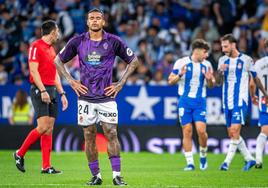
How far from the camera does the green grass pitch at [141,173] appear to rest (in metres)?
13.4

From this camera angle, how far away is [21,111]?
22.7m

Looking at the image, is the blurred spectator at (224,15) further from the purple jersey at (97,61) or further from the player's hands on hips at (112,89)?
the player's hands on hips at (112,89)

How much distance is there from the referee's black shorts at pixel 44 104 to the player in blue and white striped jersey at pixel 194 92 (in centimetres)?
240

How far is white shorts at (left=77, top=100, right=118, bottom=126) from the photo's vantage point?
42.0ft

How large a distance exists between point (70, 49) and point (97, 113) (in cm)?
102

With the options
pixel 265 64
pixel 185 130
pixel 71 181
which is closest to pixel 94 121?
pixel 71 181

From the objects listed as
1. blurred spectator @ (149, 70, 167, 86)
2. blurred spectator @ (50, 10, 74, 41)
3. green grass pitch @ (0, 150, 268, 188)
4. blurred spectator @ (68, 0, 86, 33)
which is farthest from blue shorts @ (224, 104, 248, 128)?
blurred spectator @ (68, 0, 86, 33)

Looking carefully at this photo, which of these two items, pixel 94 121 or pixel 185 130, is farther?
pixel 185 130

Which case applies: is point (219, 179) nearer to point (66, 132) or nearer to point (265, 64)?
point (265, 64)

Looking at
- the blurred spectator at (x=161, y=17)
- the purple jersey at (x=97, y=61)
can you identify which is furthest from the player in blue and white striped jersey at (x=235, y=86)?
the blurred spectator at (x=161, y=17)

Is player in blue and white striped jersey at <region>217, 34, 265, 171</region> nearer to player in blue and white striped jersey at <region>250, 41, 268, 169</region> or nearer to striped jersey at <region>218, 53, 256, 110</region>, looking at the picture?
striped jersey at <region>218, 53, 256, 110</region>

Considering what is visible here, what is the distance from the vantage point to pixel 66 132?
22484 millimetres

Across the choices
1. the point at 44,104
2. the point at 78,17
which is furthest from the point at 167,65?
the point at 44,104

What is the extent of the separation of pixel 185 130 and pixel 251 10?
10521 mm
